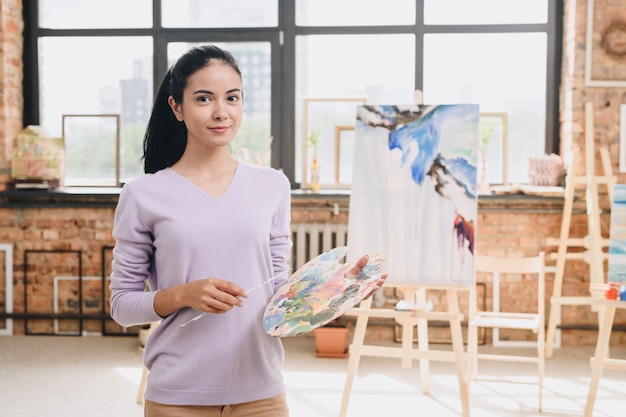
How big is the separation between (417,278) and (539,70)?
271 cm

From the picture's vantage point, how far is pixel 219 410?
1.46 meters

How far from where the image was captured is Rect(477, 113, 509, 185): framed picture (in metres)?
5.71

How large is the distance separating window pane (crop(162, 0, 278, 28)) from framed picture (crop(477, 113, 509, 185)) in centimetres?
171

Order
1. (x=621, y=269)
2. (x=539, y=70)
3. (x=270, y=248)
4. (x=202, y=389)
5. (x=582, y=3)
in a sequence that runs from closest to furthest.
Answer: (x=202, y=389) < (x=270, y=248) < (x=621, y=269) < (x=582, y=3) < (x=539, y=70)

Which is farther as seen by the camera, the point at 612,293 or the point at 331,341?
the point at 331,341

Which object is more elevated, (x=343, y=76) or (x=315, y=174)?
(x=343, y=76)

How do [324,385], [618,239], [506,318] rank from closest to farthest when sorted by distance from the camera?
[618,239]
[324,385]
[506,318]

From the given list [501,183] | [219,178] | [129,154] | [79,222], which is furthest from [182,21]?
[219,178]

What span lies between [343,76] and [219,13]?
1019mm

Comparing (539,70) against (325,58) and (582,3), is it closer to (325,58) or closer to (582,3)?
(582,3)

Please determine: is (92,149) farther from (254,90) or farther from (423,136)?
(423,136)

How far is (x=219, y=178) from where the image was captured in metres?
1.50

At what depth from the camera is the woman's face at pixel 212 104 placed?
1451mm

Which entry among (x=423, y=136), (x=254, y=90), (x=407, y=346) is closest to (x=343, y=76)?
(x=254, y=90)
